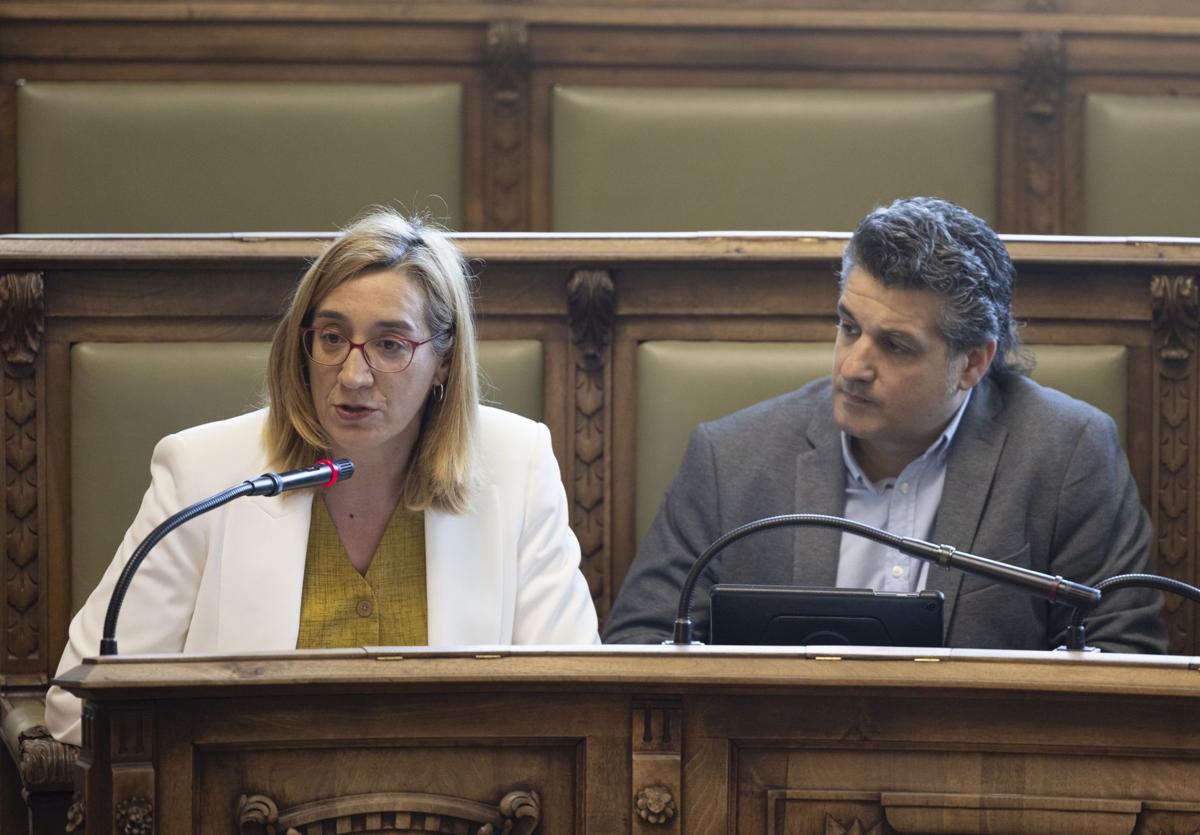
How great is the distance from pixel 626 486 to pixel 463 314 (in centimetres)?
38

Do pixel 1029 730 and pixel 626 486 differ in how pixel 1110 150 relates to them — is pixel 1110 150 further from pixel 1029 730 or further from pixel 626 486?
pixel 1029 730

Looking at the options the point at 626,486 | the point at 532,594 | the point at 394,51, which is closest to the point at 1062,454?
the point at 626,486

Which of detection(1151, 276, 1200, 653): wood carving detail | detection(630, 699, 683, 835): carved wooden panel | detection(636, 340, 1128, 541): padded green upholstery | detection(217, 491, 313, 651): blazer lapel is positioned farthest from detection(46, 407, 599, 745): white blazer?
detection(1151, 276, 1200, 653): wood carving detail

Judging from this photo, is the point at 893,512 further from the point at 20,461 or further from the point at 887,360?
the point at 20,461

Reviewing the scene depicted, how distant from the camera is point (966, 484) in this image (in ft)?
6.29

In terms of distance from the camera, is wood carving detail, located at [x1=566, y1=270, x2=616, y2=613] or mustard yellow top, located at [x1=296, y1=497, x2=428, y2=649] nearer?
mustard yellow top, located at [x1=296, y1=497, x2=428, y2=649]

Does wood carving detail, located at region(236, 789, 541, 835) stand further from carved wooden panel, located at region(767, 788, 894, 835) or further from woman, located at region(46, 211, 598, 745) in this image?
woman, located at region(46, 211, 598, 745)

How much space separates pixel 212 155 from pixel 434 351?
41.9 inches

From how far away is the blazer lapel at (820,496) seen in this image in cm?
190

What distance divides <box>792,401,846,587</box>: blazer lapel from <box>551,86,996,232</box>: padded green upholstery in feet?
2.51

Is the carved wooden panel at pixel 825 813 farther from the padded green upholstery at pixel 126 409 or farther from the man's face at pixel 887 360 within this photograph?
the padded green upholstery at pixel 126 409

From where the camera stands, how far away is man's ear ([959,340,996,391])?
194cm

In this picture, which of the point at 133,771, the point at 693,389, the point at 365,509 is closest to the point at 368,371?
the point at 365,509

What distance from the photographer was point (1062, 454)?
192 centimetres
